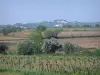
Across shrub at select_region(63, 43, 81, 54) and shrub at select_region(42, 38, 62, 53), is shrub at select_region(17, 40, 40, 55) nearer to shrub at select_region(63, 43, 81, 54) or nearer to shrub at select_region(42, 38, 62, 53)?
shrub at select_region(42, 38, 62, 53)

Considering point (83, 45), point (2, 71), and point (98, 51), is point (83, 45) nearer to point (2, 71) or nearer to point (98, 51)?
point (98, 51)

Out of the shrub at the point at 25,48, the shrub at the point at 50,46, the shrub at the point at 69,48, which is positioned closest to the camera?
the shrub at the point at 25,48

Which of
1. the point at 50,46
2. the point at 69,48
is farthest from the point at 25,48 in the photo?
the point at 69,48

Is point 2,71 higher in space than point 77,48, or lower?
higher

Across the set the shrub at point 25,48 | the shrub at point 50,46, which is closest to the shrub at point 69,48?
Answer: the shrub at point 50,46

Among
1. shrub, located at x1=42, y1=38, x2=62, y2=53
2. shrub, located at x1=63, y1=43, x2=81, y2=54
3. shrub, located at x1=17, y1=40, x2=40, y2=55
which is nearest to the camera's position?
shrub, located at x1=17, y1=40, x2=40, y2=55

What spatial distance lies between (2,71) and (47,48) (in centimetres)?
1430

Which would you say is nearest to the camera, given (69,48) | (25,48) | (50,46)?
(25,48)

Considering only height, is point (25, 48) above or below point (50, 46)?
above

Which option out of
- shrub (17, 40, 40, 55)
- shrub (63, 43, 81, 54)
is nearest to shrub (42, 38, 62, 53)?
shrub (63, 43, 81, 54)

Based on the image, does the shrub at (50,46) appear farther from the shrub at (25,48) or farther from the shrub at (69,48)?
the shrub at (25,48)

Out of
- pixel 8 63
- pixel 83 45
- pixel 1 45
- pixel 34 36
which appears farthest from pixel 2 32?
pixel 8 63

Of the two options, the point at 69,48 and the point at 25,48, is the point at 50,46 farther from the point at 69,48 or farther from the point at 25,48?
the point at 25,48

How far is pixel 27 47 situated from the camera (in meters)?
27.6
